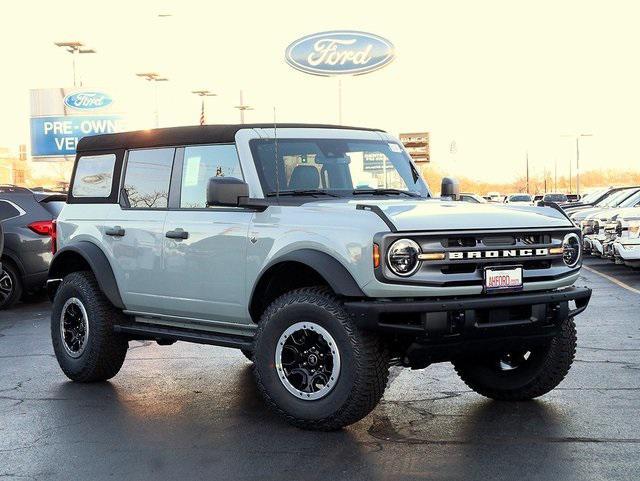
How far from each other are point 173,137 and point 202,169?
1.45ft

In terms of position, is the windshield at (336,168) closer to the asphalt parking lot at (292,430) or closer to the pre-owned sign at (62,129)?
the asphalt parking lot at (292,430)

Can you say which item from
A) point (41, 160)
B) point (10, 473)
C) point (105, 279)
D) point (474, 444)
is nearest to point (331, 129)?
point (105, 279)

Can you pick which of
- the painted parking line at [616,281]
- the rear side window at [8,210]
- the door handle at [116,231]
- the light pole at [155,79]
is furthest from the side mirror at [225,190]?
the light pole at [155,79]

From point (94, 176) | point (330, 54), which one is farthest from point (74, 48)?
point (94, 176)

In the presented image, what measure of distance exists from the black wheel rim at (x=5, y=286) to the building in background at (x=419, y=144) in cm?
3250

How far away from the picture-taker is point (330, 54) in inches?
1406

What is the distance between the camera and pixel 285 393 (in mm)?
6730

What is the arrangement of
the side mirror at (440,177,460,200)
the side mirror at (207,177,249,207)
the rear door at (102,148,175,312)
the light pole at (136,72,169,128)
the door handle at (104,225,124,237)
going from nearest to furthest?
the side mirror at (207,177,249,207)
the rear door at (102,148,175,312)
the door handle at (104,225,124,237)
the side mirror at (440,177,460,200)
the light pole at (136,72,169,128)

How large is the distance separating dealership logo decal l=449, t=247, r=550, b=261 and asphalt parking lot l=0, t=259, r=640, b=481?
1.10m

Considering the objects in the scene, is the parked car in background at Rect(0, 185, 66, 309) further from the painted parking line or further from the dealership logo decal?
the dealership logo decal

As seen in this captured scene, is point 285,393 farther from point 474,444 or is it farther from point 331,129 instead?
point 331,129

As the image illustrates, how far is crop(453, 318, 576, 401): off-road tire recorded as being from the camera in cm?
732

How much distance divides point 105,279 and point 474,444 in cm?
348

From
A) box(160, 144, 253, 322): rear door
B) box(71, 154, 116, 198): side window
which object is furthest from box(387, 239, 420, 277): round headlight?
box(71, 154, 116, 198): side window
